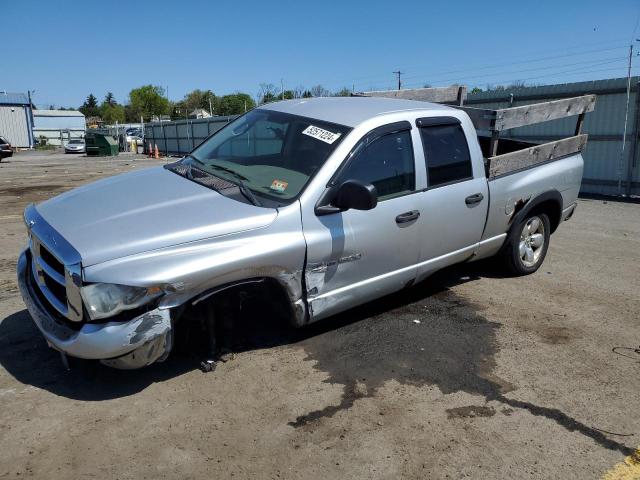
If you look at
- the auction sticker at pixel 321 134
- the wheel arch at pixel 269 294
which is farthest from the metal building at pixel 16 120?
the wheel arch at pixel 269 294

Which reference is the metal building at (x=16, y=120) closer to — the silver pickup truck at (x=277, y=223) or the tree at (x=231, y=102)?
the tree at (x=231, y=102)

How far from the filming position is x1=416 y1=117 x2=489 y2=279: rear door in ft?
14.2

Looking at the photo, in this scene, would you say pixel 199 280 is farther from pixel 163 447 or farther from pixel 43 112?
pixel 43 112

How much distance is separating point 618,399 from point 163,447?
285 cm

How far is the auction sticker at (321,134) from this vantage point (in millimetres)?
3947

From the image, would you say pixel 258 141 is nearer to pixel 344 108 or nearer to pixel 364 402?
pixel 344 108

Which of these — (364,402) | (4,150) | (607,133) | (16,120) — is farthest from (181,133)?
(364,402)

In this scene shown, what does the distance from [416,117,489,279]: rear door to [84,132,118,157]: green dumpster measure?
115ft

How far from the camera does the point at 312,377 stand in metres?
3.57

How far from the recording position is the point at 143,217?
3.27 metres

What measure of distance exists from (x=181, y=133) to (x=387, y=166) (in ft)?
103

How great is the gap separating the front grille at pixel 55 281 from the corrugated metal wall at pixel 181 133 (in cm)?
2530

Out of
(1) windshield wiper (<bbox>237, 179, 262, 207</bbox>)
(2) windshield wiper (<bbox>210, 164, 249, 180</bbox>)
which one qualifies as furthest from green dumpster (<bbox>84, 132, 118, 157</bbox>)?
(1) windshield wiper (<bbox>237, 179, 262, 207</bbox>)

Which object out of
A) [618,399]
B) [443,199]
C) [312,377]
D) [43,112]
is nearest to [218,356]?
[312,377]
